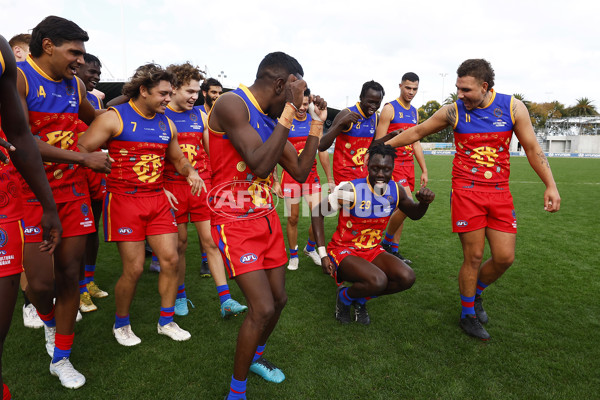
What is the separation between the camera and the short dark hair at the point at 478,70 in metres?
3.58

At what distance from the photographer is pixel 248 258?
2586mm

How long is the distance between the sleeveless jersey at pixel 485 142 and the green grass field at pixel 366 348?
4.87ft

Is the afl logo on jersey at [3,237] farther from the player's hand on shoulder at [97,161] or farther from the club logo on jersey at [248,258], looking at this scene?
the club logo on jersey at [248,258]

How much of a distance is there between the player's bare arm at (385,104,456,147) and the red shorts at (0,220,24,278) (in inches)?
134

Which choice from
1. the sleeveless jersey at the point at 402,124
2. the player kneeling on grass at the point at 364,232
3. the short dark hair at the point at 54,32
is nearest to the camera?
the short dark hair at the point at 54,32

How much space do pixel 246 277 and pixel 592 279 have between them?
5034mm

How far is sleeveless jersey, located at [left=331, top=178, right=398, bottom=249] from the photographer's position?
3979 mm

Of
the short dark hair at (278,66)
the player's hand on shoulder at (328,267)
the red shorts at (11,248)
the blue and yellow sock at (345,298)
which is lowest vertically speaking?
the blue and yellow sock at (345,298)

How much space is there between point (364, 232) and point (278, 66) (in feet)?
6.92

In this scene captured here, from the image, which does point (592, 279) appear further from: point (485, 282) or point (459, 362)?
point (459, 362)

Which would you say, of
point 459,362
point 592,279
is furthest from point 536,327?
point 592,279

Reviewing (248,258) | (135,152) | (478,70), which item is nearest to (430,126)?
→ (478,70)

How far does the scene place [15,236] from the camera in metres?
1.88

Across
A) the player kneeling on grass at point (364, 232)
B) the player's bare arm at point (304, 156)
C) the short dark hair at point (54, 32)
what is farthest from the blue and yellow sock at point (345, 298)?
the short dark hair at point (54, 32)
